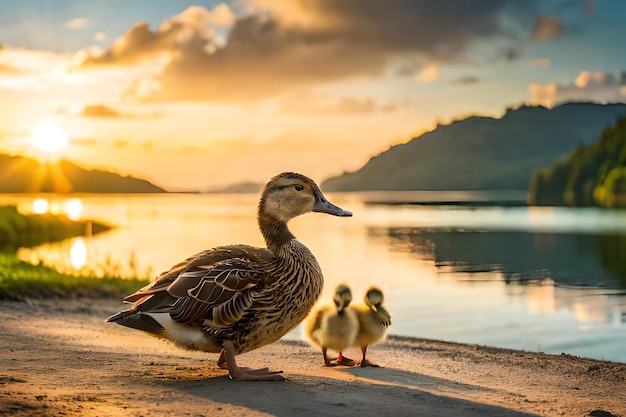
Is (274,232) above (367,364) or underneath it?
above

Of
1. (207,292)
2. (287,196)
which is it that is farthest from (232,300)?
(287,196)

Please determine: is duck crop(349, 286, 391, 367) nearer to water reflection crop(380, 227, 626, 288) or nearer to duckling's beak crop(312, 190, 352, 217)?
duckling's beak crop(312, 190, 352, 217)

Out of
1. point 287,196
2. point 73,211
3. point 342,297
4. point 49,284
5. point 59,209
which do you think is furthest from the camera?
point 59,209

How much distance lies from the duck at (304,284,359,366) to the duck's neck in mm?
2253

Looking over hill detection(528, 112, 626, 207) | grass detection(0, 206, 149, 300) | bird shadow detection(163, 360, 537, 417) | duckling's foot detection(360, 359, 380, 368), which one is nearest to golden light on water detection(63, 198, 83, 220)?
grass detection(0, 206, 149, 300)

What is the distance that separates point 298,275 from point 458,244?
3590cm

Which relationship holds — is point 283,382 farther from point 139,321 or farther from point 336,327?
point 336,327

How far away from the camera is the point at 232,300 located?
24.2 feet

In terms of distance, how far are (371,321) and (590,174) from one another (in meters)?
145

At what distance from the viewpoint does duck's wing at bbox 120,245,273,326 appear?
289 inches

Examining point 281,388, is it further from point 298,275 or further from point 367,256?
point 367,256

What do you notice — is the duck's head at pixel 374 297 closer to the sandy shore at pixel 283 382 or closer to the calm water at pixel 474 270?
the sandy shore at pixel 283 382

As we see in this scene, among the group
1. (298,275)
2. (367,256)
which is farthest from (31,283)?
(367,256)

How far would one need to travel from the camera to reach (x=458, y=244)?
42.6 m
